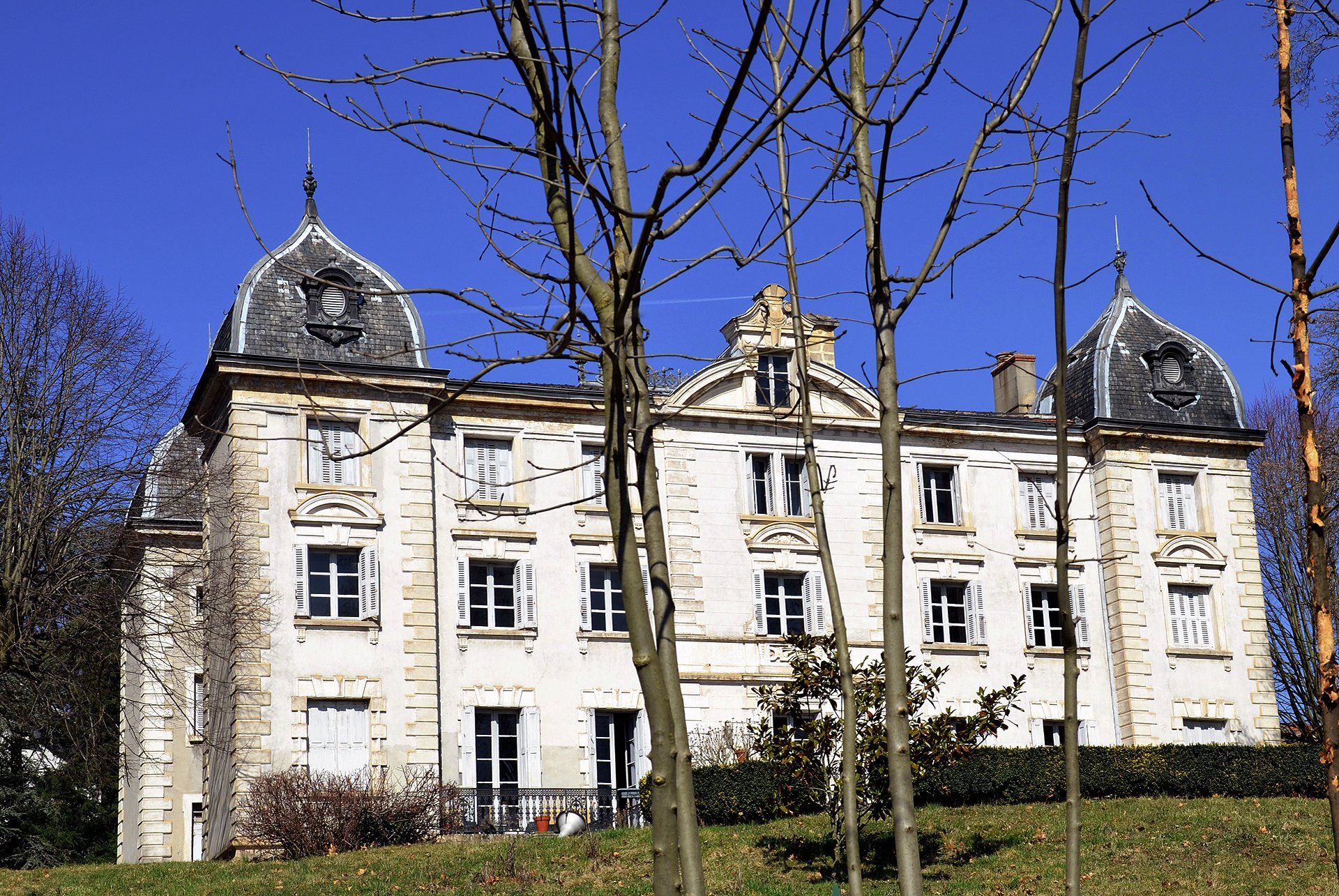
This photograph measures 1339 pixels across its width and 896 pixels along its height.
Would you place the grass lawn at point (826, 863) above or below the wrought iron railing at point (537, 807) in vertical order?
below

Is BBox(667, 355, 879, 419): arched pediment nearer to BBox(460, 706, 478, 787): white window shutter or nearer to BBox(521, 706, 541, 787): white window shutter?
BBox(521, 706, 541, 787): white window shutter

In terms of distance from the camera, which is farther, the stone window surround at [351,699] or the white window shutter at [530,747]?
the white window shutter at [530,747]

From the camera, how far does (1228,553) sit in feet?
119

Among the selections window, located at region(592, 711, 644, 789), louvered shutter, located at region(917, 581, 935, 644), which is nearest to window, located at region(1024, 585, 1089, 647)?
louvered shutter, located at region(917, 581, 935, 644)

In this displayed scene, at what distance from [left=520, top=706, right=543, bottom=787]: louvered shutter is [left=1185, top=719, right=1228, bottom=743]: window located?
14.5 m

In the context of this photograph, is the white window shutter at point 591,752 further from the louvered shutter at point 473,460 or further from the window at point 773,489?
the window at point 773,489

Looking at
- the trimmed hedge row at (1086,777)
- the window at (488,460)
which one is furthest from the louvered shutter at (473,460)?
the trimmed hedge row at (1086,777)

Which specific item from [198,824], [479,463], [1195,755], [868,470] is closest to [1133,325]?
[868,470]

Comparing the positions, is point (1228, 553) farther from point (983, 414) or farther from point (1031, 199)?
point (1031, 199)

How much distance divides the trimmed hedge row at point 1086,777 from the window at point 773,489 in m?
7.64

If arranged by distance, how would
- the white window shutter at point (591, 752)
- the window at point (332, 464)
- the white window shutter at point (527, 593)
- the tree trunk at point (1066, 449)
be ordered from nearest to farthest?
the tree trunk at point (1066, 449)
the window at point (332, 464)
the white window shutter at point (591, 752)
the white window shutter at point (527, 593)

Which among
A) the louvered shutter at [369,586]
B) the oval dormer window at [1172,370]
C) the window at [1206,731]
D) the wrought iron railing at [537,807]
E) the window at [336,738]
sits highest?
the oval dormer window at [1172,370]

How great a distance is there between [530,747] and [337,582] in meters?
4.96

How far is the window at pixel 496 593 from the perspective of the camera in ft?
103
